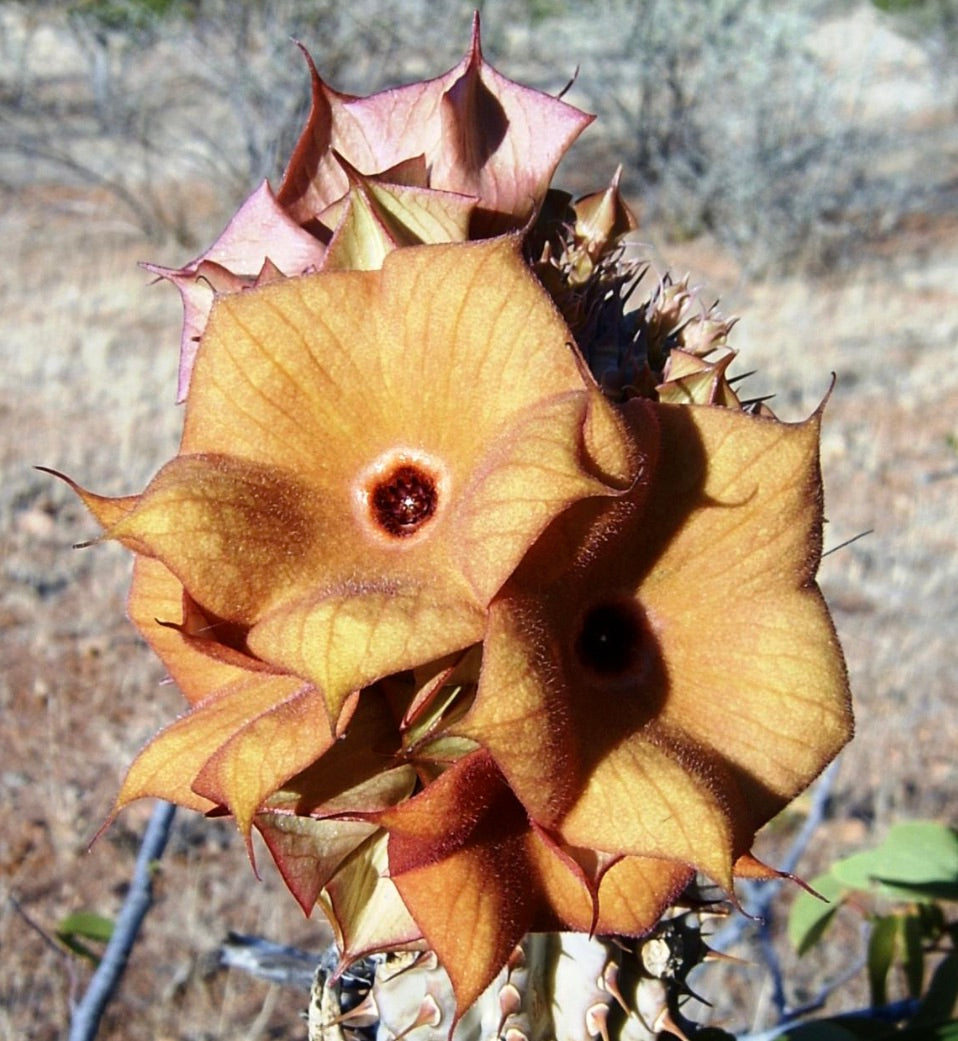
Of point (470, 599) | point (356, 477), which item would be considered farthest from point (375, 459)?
point (470, 599)

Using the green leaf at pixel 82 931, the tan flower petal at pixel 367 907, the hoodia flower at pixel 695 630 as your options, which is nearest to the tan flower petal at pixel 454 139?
the hoodia flower at pixel 695 630

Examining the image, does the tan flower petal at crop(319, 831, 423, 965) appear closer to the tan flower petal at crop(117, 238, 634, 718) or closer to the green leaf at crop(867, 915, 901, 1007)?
the tan flower petal at crop(117, 238, 634, 718)

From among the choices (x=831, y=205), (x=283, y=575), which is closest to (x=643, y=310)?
(x=283, y=575)

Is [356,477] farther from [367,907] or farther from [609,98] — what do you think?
[609,98]

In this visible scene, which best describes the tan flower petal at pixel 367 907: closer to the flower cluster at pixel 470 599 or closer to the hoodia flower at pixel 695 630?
the flower cluster at pixel 470 599

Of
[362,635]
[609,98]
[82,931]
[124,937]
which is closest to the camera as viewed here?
[362,635]

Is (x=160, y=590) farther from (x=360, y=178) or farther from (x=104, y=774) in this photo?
(x=104, y=774)

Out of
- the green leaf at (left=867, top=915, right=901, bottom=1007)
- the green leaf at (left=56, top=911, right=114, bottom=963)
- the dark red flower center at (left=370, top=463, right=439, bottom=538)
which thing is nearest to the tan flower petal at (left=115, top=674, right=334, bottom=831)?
the dark red flower center at (left=370, top=463, right=439, bottom=538)

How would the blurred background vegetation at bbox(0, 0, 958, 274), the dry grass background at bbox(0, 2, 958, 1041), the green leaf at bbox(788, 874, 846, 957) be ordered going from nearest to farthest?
the green leaf at bbox(788, 874, 846, 957), the dry grass background at bbox(0, 2, 958, 1041), the blurred background vegetation at bbox(0, 0, 958, 274)
